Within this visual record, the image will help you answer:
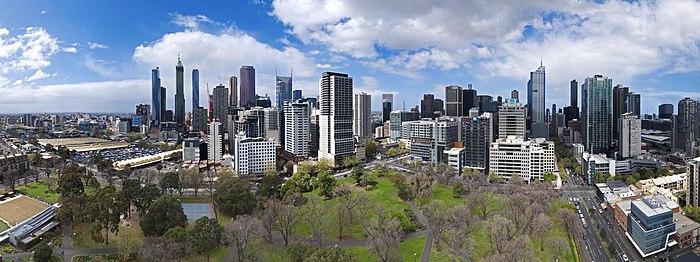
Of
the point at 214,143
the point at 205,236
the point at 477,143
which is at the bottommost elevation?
the point at 205,236

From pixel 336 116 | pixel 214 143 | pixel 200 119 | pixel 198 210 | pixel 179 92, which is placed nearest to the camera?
pixel 198 210

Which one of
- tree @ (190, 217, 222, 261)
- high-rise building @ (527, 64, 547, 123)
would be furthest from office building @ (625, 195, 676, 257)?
high-rise building @ (527, 64, 547, 123)

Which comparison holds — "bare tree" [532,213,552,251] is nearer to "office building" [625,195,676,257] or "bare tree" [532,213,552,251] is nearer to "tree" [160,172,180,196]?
"office building" [625,195,676,257]

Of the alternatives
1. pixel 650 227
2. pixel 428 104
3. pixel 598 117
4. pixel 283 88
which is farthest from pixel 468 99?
pixel 650 227

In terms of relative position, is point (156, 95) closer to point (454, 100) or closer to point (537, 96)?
point (454, 100)

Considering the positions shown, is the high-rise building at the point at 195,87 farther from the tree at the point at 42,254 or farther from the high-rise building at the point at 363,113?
the tree at the point at 42,254

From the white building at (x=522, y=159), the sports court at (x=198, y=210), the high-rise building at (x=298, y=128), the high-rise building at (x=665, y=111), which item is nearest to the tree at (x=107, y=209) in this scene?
the sports court at (x=198, y=210)

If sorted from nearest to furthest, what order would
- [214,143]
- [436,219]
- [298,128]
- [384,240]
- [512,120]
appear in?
1. [384,240]
2. [436,219]
3. [214,143]
4. [512,120]
5. [298,128]
